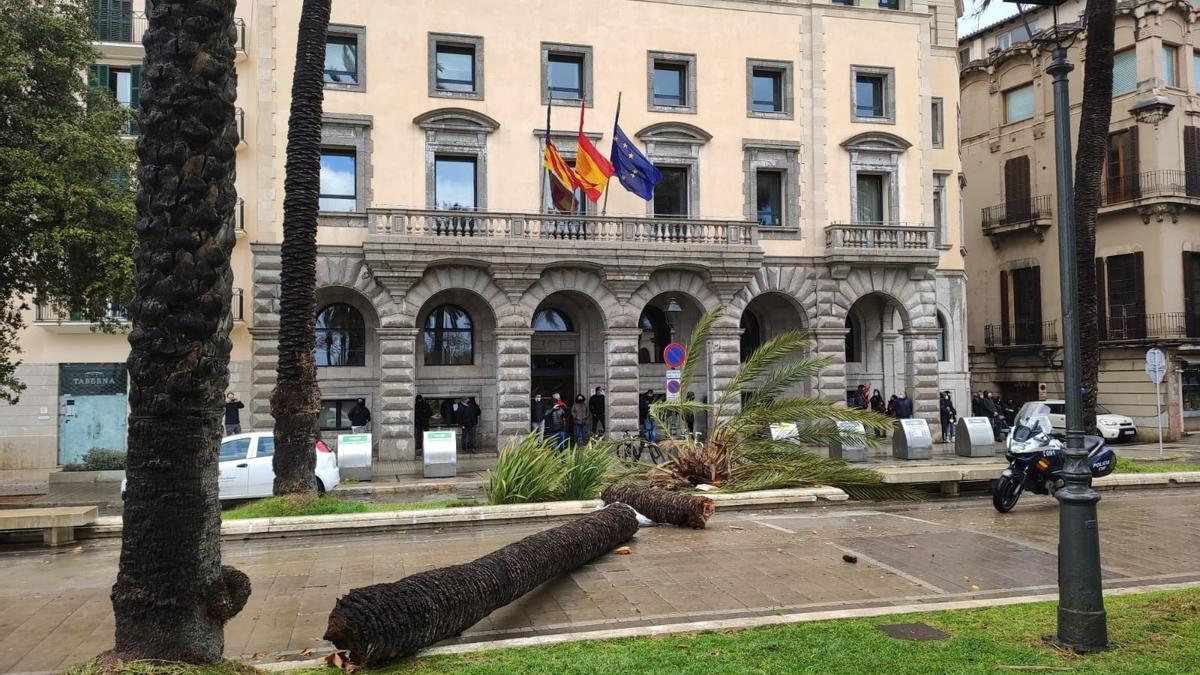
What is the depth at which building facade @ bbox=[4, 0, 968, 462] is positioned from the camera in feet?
81.9

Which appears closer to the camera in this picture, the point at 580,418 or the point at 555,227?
the point at 580,418

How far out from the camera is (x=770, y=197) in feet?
96.9

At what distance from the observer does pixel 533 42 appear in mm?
27062

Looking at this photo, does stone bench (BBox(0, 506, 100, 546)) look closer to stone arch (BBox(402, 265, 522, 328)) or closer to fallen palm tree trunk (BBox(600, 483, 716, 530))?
fallen palm tree trunk (BBox(600, 483, 716, 530))

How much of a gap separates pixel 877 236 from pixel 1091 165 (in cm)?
1193

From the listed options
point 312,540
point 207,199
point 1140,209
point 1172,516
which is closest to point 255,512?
point 312,540

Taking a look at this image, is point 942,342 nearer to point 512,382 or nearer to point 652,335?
point 652,335

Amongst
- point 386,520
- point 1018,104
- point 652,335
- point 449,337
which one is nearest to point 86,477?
point 449,337

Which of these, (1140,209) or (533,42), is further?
(1140,209)

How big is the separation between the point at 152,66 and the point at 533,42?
76.9ft

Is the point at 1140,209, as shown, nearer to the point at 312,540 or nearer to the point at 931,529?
the point at 931,529

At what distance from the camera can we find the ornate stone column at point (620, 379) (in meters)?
26.4

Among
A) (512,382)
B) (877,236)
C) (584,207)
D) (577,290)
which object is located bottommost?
(512,382)

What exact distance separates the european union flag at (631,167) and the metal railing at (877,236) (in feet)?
23.7
